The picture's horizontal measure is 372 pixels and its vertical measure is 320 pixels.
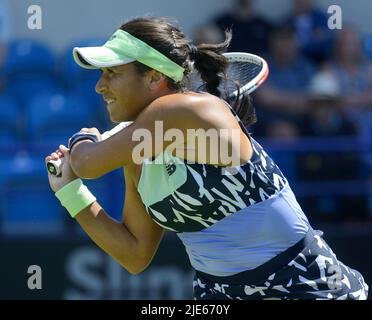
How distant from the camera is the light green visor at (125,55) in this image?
124 inches

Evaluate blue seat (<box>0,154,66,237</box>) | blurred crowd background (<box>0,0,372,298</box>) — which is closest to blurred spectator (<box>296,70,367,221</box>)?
blurred crowd background (<box>0,0,372,298</box>)

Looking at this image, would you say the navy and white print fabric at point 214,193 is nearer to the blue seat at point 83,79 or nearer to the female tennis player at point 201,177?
the female tennis player at point 201,177

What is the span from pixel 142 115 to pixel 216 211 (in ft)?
1.27

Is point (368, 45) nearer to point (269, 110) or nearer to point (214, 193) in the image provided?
point (269, 110)

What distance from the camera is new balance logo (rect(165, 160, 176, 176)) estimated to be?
10.4 feet

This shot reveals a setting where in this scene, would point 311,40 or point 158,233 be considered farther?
point 311,40

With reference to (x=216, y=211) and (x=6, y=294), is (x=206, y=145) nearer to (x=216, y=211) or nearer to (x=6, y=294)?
(x=216, y=211)

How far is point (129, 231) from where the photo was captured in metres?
3.49

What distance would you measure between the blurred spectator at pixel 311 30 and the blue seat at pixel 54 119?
183 centimetres

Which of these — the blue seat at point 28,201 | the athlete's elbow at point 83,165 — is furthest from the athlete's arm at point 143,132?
the blue seat at point 28,201
